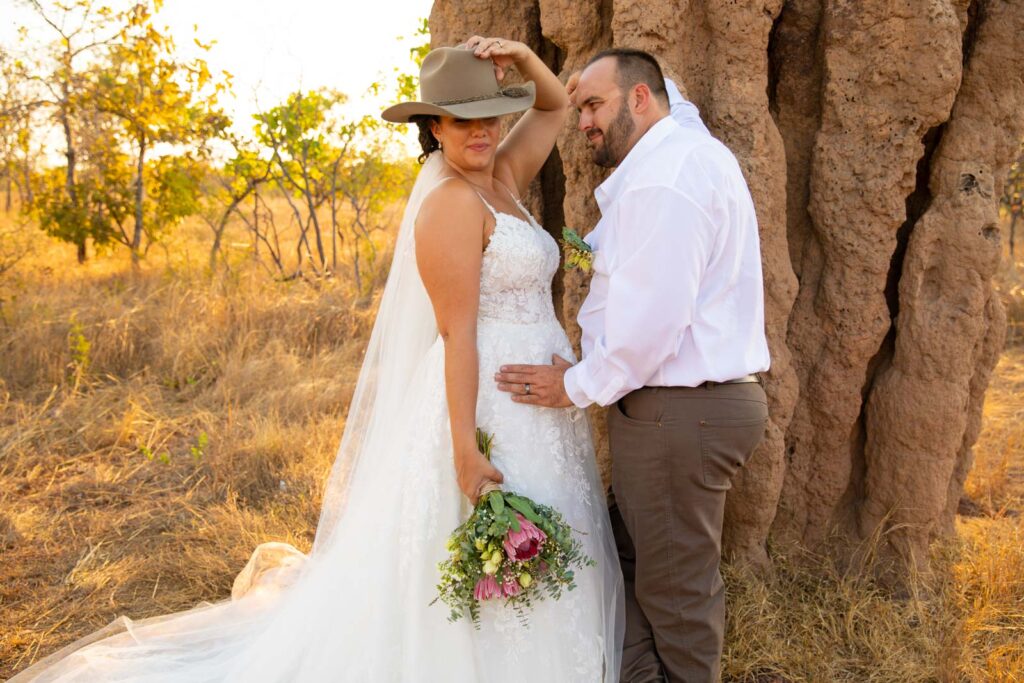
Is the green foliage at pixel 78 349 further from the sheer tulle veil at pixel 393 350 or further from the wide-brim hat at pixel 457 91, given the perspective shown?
the wide-brim hat at pixel 457 91

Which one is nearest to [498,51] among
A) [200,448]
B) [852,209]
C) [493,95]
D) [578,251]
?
[493,95]

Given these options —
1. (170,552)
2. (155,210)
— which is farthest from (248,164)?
(170,552)

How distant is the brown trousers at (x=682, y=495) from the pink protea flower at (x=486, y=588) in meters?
0.51

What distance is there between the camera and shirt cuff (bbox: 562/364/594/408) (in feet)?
8.51

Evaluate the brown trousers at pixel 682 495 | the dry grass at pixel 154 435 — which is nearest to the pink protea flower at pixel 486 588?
the brown trousers at pixel 682 495

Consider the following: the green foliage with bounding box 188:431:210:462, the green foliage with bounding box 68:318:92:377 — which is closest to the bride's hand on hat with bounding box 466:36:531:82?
the green foliage with bounding box 188:431:210:462

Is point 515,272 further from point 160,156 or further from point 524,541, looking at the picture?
point 160,156

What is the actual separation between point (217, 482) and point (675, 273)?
3.64 m

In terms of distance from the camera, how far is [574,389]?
2602 millimetres

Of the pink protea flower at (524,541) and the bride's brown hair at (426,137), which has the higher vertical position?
the bride's brown hair at (426,137)

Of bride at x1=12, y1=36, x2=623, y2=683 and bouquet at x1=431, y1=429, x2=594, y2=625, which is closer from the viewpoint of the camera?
bouquet at x1=431, y1=429, x2=594, y2=625

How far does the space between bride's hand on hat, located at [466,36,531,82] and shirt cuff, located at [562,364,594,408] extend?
1063 mm

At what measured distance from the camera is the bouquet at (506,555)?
242 centimetres

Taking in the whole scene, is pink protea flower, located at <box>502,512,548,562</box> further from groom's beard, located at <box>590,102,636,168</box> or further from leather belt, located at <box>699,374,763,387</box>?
groom's beard, located at <box>590,102,636,168</box>
